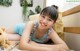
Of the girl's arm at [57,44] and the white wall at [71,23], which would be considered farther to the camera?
the white wall at [71,23]

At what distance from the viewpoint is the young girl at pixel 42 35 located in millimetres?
1059

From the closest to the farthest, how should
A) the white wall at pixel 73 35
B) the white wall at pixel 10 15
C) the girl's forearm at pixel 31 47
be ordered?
the girl's forearm at pixel 31 47 < the white wall at pixel 73 35 < the white wall at pixel 10 15

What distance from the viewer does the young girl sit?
3.47ft

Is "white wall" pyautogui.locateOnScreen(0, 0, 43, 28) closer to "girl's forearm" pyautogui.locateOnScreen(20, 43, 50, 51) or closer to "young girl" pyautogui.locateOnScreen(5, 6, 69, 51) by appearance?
"young girl" pyautogui.locateOnScreen(5, 6, 69, 51)

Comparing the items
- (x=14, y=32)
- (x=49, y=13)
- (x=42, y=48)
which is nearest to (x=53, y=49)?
(x=42, y=48)

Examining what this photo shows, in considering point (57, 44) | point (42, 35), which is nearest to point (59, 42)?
point (57, 44)

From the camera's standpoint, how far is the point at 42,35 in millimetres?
1278

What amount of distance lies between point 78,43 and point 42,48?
1.57 ft

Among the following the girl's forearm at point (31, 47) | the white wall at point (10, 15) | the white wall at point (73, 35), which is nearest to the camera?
the girl's forearm at point (31, 47)

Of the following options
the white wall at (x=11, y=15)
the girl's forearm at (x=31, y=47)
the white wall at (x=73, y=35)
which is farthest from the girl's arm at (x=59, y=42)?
the white wall at (x=11, y=15)

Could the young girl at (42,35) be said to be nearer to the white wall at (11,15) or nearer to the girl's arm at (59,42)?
the girl's arm at (59,42)

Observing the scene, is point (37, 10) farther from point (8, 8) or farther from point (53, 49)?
point (53, 49)

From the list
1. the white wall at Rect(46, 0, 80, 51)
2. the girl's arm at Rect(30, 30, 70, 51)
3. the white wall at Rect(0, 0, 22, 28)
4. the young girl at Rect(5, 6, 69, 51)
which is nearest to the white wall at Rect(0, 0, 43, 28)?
the white wall at Rect(0, 0, 22, 28)

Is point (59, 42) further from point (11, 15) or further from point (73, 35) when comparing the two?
point (11, 15)
